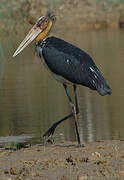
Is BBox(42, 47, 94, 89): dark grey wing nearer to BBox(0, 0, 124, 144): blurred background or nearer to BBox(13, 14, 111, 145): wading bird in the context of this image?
BBox(13, 14, 111, 145): wading bird

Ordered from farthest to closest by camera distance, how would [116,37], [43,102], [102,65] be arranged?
1. [116,37]
2. [102,65]
3. [43,102]

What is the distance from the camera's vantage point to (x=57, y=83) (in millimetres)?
14695

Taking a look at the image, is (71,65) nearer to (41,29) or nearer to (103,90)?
(103,90)

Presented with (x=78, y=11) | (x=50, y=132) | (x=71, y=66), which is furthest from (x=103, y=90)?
(x=78, y=11)

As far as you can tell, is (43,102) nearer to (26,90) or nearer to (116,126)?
(26,90)

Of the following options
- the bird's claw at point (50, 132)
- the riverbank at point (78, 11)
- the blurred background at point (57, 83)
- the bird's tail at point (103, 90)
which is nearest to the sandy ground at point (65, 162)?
the bird's claw at point (50, 132)

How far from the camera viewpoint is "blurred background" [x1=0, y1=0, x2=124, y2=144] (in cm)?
1011

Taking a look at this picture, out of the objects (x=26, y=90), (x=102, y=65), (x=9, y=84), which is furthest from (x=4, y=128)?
(x=102, y=65)

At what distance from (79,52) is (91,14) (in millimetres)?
18185

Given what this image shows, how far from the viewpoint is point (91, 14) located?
26.5 metres

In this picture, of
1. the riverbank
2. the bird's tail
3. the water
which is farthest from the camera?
the riverbank

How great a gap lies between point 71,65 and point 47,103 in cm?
388

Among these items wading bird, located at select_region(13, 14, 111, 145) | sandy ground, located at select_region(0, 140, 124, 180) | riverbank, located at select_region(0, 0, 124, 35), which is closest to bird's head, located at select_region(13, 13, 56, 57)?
wading bird, located at select_region(13, 14, 111, 145)

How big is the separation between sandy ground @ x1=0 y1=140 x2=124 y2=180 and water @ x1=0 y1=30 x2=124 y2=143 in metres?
1.14
